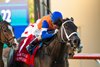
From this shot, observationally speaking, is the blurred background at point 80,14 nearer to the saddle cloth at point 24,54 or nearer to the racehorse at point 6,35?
the saddle cloth at point 24,54

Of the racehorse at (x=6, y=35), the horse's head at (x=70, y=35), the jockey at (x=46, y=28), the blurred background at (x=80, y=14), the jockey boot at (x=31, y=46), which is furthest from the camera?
the blurred background at (x=80, y=14)

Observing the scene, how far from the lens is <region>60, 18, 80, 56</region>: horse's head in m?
3.06

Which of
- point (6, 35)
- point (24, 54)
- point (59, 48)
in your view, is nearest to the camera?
point (6, 35)

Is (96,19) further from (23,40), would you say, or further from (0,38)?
(0,38)

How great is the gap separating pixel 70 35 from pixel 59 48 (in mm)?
287

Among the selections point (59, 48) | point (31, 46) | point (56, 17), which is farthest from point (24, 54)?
point (56, 17)

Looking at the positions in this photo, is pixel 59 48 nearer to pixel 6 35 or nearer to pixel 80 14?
pixel 6 35

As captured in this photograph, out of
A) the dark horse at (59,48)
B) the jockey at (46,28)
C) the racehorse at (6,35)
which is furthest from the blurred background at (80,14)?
the racehorse at (6,35)

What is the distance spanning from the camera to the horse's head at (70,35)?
120 inches

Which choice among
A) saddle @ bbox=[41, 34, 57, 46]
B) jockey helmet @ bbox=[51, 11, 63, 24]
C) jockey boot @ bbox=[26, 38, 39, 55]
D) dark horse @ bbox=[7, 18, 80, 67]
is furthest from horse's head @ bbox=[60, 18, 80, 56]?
jockey boot @ bbox=[26, 38, 39, 55]

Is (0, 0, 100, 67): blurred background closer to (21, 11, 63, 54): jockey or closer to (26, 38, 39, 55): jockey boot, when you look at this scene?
(21, 11, 63, 54): jockey

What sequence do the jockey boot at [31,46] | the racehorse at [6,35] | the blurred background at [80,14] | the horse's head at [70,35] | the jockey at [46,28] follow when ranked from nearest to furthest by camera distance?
the horse's head at [70,35]
the racehorse at [6,35]
the jockey at [46,28]
the jockey boot at [31,46]
the blurred background at [80,14]

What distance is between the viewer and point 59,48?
3363 mm

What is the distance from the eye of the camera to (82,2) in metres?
6.41
